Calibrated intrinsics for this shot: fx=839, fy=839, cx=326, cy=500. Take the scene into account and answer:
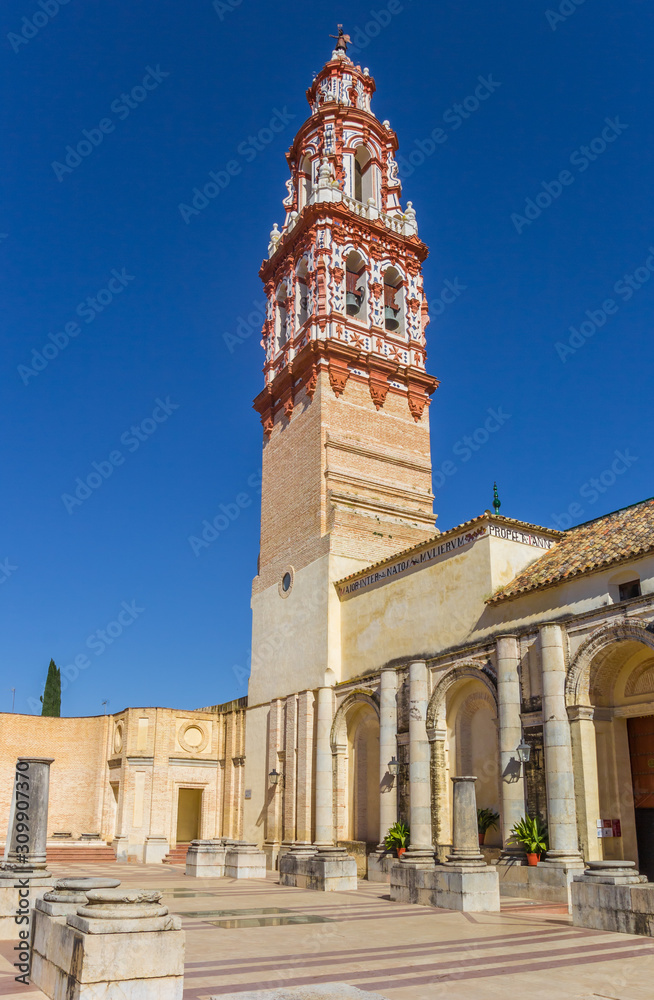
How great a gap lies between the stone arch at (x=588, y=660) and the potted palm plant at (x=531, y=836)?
2644mm

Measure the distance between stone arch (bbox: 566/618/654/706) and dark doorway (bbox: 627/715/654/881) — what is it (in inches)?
62.4

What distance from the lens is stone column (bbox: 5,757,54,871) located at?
12.1 metres

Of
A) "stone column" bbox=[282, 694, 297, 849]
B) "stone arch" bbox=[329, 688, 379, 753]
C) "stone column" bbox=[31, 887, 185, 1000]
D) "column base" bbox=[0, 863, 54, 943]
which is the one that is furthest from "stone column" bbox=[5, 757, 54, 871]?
"stone column" bbox=[282, 694, 297, 849]

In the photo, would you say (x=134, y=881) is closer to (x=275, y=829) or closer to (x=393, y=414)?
(x=275, y=829)

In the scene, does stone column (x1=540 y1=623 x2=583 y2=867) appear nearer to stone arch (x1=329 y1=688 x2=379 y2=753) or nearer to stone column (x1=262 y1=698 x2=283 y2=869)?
stone arch (x1=329 y1=688 x2=379 y2=753)

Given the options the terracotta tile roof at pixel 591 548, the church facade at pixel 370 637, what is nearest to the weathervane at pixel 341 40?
the church facade at pixel 370 637

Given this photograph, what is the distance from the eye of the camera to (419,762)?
21.6 metres

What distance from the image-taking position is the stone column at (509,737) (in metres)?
18.3

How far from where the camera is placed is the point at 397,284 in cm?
3403

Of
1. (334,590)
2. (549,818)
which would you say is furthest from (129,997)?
(334,590)

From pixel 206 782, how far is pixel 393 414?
16.0 metres

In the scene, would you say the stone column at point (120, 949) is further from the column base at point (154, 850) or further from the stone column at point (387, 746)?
the column base at point (154, 850)

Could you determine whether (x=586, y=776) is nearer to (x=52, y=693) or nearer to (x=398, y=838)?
(x=398, y=838)

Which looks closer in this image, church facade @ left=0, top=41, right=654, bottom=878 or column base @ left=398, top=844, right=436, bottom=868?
column base @ left=398, top=844, right=436, bottom=868
